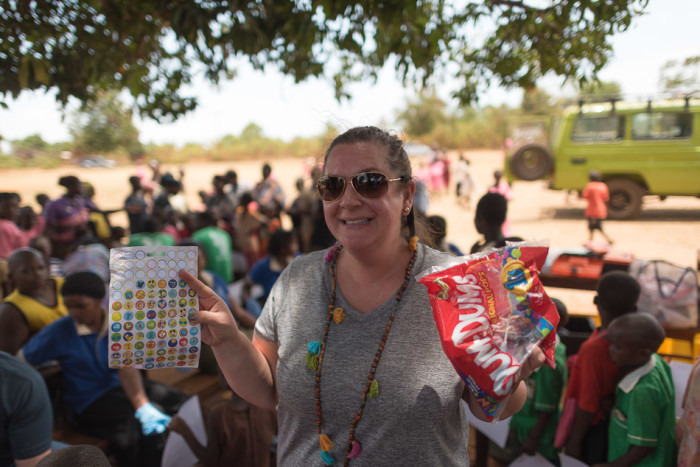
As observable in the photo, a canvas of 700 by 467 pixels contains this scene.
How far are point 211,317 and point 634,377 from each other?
1699mm

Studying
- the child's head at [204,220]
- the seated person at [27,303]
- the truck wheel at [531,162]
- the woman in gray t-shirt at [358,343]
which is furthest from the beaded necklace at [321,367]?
the truck wheel at [531,162]

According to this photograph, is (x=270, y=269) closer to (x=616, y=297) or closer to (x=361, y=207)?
(x=616, y=297)

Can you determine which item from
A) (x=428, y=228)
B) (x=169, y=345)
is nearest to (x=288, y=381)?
(x=169, y=345)

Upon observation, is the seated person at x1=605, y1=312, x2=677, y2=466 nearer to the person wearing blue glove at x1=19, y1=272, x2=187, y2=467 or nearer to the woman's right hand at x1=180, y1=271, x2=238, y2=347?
the woman's right hand at x1=180, y1=271, x2=238, y2=347

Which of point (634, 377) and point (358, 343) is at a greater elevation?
point (358, 343)

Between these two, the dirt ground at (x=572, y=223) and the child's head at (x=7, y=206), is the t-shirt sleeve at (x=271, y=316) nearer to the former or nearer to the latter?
the dirt ground at (x=572, y=223)

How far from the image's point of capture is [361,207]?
1.48 meters

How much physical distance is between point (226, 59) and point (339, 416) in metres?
3.27

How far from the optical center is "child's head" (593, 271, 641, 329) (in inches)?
93.0

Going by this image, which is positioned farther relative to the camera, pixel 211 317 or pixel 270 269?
pixel 270 269

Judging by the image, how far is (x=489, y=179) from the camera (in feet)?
70.1

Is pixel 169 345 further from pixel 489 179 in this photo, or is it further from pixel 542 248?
pixel 489 179

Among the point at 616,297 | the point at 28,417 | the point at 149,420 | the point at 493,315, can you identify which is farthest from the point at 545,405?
the point at 28,417

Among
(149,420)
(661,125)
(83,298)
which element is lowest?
(149,420)
